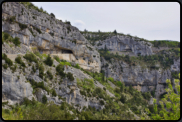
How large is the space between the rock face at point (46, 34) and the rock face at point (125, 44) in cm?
2671

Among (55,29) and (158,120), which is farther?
(55,29)

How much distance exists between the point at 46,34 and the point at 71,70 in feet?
61.3

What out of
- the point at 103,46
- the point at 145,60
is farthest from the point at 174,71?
the point at 103,46

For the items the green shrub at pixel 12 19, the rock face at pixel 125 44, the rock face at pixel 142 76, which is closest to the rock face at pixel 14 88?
the green shrub at pixel 12 19

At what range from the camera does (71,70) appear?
21719mm

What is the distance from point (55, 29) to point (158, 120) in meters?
37.8

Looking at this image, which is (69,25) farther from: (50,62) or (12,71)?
(12,71)

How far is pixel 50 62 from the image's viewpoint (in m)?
18.9

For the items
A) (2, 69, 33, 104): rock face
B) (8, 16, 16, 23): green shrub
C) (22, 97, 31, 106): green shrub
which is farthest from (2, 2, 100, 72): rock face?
(22, 97, 31, 106): green shrub

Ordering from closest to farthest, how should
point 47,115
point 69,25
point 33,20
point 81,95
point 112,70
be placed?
point 47,115 → point 81,95 → point 33,20 → point 69,25 → point 112,70

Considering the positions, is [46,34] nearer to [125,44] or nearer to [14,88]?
[14,88]

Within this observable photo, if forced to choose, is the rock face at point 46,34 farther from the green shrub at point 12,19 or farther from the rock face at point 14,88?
the rock face at point 14,88

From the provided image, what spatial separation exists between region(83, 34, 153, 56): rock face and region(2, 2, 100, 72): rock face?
26.7m

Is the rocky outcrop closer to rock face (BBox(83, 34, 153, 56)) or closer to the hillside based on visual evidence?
the hillside
